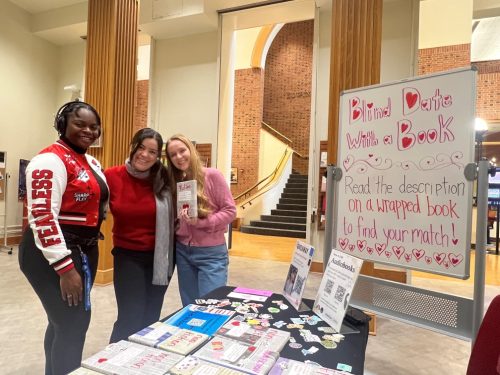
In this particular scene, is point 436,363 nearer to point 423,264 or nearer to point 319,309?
point 423,264

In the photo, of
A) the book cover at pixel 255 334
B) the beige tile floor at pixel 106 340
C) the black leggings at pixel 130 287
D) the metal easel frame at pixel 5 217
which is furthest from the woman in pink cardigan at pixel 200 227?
the metal easel frame at pixel 5 217

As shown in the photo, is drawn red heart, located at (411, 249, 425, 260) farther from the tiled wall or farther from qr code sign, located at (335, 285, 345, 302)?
the tiled wall

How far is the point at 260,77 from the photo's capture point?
998cm

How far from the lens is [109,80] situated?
395 cm

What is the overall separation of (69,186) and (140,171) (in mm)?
439

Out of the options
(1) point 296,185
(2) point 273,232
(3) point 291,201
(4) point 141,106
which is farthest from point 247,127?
(2) point 273,232

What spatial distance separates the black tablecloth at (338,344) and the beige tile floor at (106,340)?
116 cm

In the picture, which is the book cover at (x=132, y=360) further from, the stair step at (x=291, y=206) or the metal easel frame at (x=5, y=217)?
the stair step at (x=291, y=206)

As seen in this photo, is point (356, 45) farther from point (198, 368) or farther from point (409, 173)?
point (198, 368)

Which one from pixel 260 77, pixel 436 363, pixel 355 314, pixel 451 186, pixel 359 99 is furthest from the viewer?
pixel 260 77

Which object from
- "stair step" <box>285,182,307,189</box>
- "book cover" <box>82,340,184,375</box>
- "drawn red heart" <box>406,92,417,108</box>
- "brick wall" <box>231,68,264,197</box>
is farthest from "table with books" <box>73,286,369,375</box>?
"stair step" <box>285,182,307,189</box>

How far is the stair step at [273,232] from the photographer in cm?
852

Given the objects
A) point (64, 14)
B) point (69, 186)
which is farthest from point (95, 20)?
point (69, 186)

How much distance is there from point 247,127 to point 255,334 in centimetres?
914
